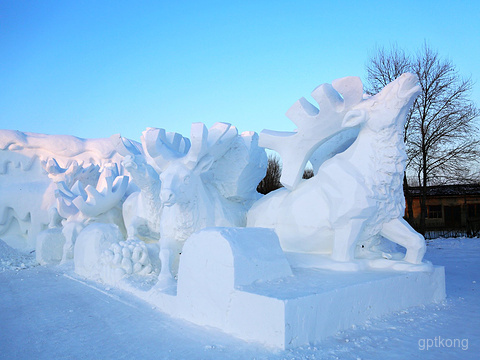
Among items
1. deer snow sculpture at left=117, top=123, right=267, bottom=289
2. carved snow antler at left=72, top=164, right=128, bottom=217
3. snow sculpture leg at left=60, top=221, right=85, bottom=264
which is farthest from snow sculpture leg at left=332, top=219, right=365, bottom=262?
snow sculpture leg at left=60, top=221, right=85, bottom=264

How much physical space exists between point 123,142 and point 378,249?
10.2ft

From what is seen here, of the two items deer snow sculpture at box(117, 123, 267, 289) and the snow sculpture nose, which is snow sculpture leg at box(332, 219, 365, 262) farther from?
the snow sculpture nose

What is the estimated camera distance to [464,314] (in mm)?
3266

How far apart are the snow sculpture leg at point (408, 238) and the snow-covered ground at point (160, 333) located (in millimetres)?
445

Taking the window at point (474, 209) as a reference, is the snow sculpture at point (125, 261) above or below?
below

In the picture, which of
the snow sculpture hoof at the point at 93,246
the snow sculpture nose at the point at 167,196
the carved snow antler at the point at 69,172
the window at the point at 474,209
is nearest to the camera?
the snow sculpture nose at the point at 167,196

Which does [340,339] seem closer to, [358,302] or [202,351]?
[358,302]

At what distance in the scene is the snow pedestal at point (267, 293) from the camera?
2451 millimetres

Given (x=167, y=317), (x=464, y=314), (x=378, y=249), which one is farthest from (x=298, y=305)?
(x=378, y=249)

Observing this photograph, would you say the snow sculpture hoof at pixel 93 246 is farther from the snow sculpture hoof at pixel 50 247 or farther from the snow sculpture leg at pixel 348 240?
the snow sculpture leg at pixel 348 240

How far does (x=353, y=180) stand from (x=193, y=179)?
5.39 feet

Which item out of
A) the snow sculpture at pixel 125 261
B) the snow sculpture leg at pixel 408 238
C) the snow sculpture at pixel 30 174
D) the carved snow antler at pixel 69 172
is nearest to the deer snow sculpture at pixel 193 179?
the snow sculpture at pixel 125 261

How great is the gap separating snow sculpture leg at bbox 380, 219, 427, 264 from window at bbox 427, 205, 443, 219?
16.1 meters

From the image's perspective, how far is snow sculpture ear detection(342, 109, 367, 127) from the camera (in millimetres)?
3670
